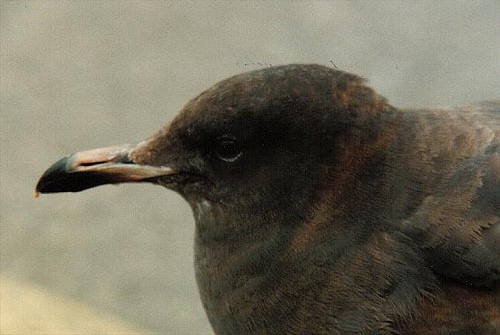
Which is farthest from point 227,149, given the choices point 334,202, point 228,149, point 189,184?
point 334,202

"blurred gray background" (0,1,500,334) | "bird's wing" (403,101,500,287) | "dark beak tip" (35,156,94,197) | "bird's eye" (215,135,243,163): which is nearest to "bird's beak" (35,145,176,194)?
"dark beak tip" (35,156,94,197)

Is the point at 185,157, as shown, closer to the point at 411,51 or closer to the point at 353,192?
the point at 353,192

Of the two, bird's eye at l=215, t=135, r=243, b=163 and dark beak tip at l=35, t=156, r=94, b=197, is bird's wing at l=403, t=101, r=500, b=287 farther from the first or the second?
dark beak tip at l=35, t=156, r=94, b=197

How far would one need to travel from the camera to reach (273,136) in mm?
1481

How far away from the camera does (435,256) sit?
4.67 ft

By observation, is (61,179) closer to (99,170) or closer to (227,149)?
(99,170)

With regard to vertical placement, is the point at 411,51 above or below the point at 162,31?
below

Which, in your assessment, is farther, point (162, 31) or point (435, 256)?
point (162, 31)

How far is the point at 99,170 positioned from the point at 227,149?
0.28 m

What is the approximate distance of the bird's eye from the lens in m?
1.50

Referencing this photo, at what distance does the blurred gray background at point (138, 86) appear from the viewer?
2768 millimetres

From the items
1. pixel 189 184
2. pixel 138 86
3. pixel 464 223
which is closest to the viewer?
pixel 464 223

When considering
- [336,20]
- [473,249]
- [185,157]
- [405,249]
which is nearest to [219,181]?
[185,157]

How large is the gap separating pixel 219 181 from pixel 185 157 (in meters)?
0.09
